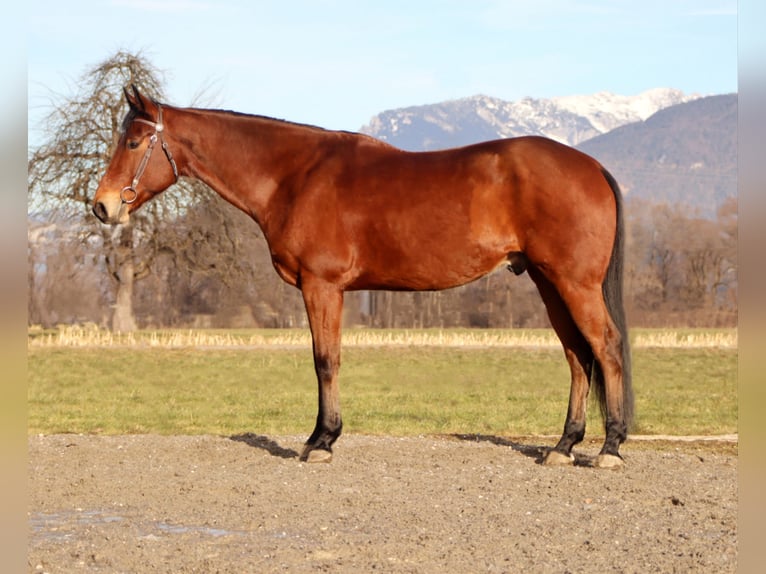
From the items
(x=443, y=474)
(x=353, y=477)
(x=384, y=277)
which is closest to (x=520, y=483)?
(x=443, y=474)

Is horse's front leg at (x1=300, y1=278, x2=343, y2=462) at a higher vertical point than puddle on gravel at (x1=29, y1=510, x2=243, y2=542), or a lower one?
higher

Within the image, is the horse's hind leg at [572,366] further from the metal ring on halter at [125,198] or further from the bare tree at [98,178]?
the bare tree at [98,178]

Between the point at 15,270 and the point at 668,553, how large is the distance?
4694 mm

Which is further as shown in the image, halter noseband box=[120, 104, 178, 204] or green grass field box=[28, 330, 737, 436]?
green grass field box=[28, 330, 737, 436]

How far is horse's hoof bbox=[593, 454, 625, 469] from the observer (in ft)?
27.9

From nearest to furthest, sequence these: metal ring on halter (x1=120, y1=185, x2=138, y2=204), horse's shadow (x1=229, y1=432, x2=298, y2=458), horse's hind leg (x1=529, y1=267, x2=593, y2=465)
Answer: metal ring on halter (x1=120, y1=185, x2=138, y2=204) → horse's hind leg (x1=529, y1=267, x2=593, y2=465) → horse's shadow (x1=229, y1=432, x2=298, y2=458)

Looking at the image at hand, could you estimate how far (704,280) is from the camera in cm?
5650

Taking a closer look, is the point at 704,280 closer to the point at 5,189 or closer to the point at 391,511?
the point at 391,511

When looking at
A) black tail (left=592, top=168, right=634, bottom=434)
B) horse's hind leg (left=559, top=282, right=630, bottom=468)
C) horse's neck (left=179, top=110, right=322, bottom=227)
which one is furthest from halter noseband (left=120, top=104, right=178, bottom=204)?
black tail (left=592, top=168, right=634, bottom=434)

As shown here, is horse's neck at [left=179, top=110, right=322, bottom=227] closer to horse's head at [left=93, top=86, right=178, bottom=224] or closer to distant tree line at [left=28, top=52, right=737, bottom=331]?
horse's head at [left=93, top=86, right=178, bottom=224]

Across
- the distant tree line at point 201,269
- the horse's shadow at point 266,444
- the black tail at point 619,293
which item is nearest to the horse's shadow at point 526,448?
the black tail at point 619,293

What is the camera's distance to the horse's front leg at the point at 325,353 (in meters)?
8.48

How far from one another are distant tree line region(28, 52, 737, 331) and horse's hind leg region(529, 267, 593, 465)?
18.3 metres

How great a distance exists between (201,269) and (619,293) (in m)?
32.1
